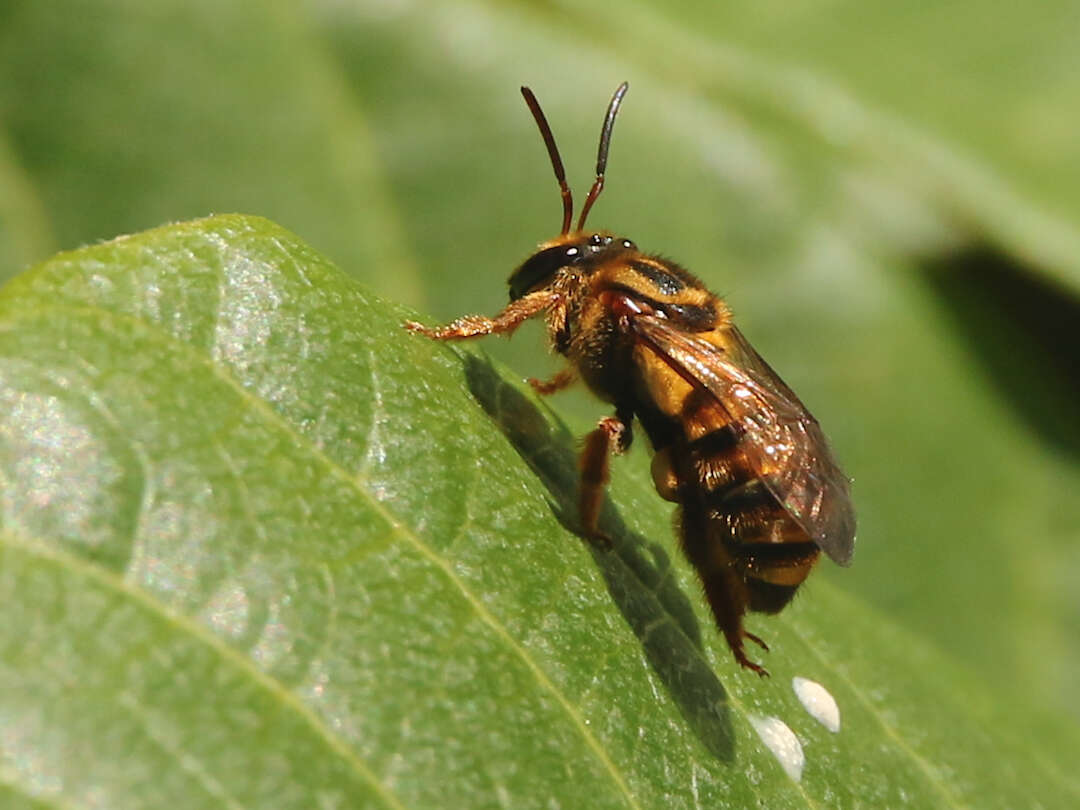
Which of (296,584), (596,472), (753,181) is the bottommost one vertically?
(296,584)

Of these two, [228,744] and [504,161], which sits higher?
[504,161]

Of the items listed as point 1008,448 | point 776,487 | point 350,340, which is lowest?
point 350,340

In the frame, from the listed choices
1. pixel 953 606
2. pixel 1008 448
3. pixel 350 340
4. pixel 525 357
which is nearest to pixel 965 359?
pixel 1008 448

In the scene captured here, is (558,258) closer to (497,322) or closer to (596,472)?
(497,322)

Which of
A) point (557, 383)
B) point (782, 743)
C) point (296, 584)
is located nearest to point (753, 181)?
point (557, 383)

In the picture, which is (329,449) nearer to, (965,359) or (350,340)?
(350,340)

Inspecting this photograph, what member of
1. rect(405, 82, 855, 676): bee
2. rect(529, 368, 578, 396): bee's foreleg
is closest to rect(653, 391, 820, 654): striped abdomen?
rect(405, 82, 855, 676): bee

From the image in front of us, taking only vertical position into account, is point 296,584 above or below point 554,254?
below

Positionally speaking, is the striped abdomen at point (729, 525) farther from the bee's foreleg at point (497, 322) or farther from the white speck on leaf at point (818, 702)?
the bee's foreleg at point (497, 322)
